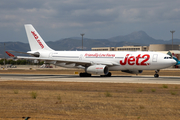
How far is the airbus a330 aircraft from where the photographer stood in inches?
1799

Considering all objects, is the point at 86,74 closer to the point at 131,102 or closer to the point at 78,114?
the point at 131,102

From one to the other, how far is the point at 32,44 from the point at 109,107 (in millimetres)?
41813

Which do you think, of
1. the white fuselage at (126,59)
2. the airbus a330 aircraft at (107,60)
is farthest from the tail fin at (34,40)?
the white fuselage at (126,59)

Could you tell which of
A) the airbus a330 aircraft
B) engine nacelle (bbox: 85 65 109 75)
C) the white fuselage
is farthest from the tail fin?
engine nacelle (bbox: 85 65 109 75)

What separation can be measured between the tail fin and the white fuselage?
477cm

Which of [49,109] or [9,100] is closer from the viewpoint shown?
[49,109]

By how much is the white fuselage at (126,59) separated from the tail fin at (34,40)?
4773mm

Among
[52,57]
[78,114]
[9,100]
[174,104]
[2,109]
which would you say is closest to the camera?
[78,114]

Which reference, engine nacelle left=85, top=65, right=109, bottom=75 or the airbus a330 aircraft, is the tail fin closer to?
the airbus a330 aircraft

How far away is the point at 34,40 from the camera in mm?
56406

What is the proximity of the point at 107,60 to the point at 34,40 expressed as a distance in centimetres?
1632

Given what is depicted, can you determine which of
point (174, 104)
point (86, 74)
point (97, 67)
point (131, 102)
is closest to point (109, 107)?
point (131, 102)

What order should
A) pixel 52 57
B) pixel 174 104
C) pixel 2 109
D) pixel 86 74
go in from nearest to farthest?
pixel 2 109 < pixel 174 104 < pixel 86 74 < pixel 52 57

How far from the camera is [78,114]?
15.0 meters
